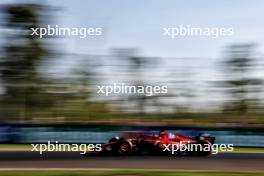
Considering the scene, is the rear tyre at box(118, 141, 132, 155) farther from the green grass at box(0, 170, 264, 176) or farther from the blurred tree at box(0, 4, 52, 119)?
the blurred tree at box(0, 4, 52, 119)

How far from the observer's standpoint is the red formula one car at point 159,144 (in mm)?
10109

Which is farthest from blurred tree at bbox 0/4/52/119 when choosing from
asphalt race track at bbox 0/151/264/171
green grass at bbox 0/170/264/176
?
green grass at bbox 0/170/264/176

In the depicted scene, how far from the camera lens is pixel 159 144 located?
→ 10.9 meters

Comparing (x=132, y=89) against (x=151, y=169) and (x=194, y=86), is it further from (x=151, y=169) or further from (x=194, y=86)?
(x=194, y=86)

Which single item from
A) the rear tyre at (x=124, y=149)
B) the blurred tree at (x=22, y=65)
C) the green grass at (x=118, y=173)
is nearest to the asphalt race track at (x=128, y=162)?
the rear tyre at (x=124, y=149)

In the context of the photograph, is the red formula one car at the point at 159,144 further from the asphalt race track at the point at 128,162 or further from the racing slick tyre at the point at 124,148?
the asphalt race track at the point at 128,162

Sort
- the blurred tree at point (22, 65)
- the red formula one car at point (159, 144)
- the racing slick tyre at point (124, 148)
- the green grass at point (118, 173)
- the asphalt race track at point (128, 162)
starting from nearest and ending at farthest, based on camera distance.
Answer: the green grass at point (118, 173)
the asphalt race track at point (128, 162)
the red formula one car at point (159, 144)
the racing slick tyre at point (124, 148)
the blurred tree at point (22, 65)

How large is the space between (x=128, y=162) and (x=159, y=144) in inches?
41.2

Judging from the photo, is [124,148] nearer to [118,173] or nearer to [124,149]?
[124,149]

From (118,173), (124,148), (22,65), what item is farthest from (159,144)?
(22,65)

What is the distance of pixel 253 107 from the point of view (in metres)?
13.6

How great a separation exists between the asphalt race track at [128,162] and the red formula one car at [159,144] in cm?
19

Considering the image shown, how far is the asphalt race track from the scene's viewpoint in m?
9.56

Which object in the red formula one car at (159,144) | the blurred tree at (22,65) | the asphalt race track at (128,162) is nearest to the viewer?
the asphalt race track at (128,162)
